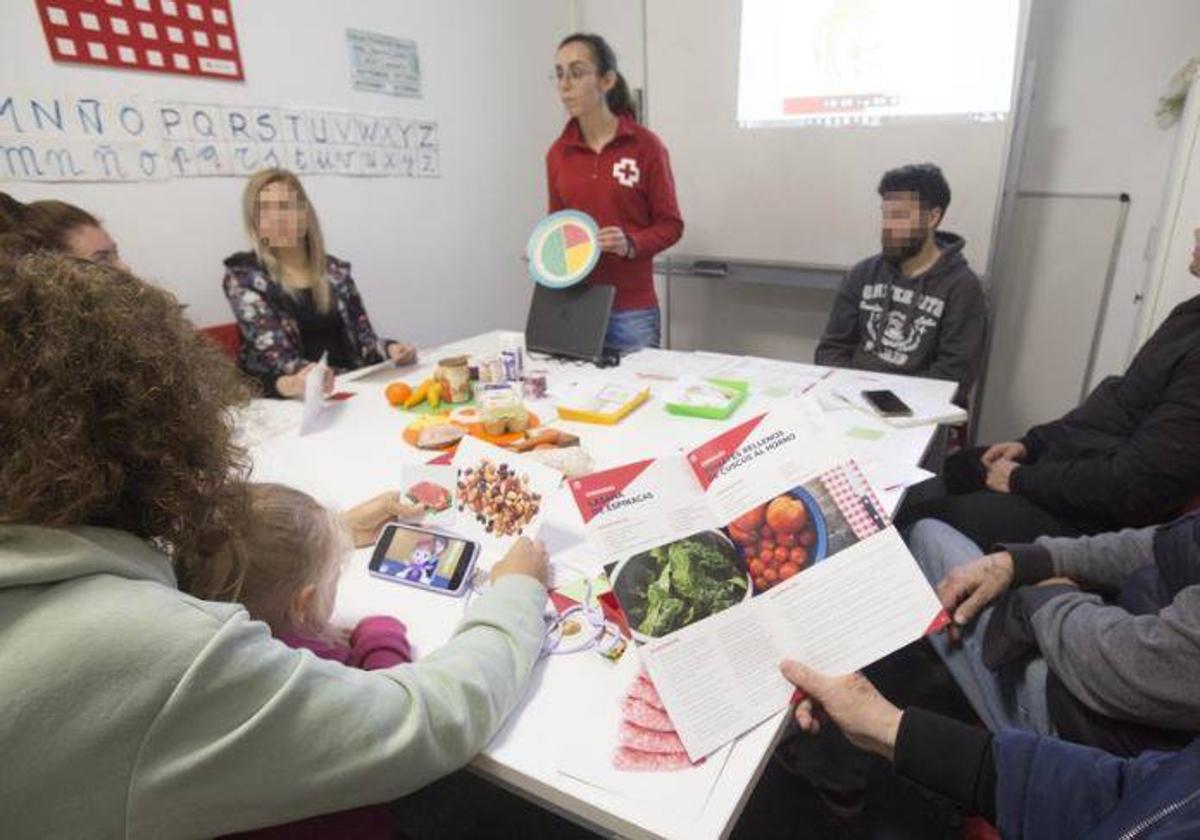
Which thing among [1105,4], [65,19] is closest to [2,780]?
[65,19]

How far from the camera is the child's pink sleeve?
0.77 metres

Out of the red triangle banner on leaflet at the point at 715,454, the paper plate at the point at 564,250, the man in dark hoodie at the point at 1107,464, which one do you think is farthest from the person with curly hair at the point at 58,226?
the man in dark hoodie at the point at 1107,464

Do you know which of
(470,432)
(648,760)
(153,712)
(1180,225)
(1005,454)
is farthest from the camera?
(1180,225)

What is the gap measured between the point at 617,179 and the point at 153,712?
81.0 inches

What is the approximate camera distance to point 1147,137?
2.30 meters

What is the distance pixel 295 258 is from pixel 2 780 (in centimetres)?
186

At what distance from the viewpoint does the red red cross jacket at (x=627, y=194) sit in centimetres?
220

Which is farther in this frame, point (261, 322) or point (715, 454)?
point (261, 322)

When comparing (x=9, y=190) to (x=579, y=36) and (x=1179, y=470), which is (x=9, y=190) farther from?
(x=1179, y=470)

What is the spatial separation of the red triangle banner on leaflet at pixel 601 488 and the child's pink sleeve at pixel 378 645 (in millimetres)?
265

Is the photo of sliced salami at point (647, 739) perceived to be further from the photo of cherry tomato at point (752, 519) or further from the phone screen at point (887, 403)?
the phone screen at point (887, 403)

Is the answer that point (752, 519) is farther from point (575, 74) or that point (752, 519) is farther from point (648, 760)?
point (575, 74)

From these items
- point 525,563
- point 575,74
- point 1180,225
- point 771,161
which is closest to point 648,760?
point 525,563

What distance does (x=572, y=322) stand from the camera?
1.99 meters
